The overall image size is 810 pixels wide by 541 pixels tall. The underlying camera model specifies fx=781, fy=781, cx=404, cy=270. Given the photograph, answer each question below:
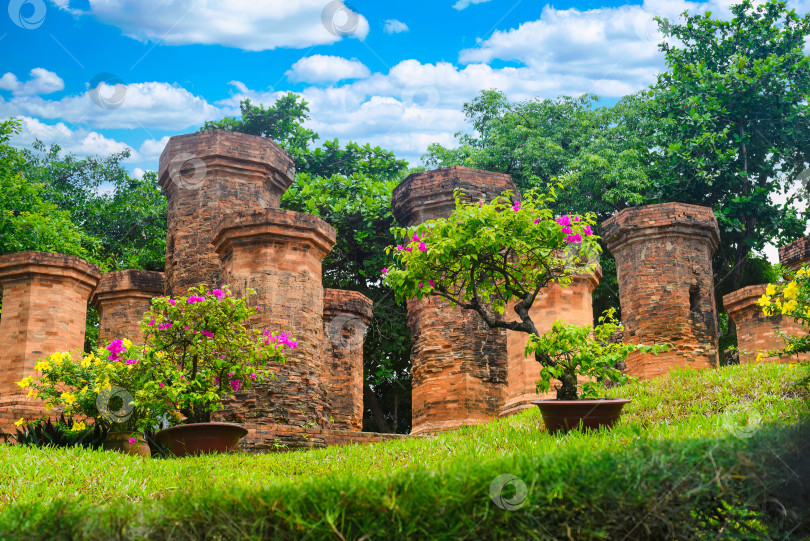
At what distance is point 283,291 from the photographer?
1196cm

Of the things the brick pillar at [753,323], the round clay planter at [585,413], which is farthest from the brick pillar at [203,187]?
the brick pillar at [753,323]

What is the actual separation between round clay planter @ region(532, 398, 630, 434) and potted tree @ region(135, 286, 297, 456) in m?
3.99

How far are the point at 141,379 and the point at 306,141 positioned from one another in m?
15.9

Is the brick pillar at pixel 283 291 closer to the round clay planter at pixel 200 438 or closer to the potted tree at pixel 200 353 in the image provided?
the potted tree at pixel 200 353

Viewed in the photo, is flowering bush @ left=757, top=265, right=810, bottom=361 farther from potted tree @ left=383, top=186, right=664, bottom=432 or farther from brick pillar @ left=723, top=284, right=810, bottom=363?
brick pillar @ left=723, top=284, right=810, bottom=363

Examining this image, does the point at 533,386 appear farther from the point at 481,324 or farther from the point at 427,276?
the point at 427,276

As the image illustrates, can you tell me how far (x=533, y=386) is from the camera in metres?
12.8

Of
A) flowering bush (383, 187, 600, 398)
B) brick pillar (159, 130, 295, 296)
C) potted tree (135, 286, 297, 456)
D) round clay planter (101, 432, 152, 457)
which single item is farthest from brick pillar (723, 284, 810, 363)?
round clay planter (101, 432, 152, 457)

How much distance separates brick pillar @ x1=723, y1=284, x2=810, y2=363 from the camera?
684 inches

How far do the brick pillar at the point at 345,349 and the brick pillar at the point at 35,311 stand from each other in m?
4.91

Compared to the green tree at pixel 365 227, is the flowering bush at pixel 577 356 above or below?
below

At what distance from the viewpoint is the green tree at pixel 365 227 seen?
2103cm

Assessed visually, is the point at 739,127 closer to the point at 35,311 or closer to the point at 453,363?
the point at 453,363

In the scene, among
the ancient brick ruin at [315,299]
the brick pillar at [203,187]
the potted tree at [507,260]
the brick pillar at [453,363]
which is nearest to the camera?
the potted tree at [507,260]
